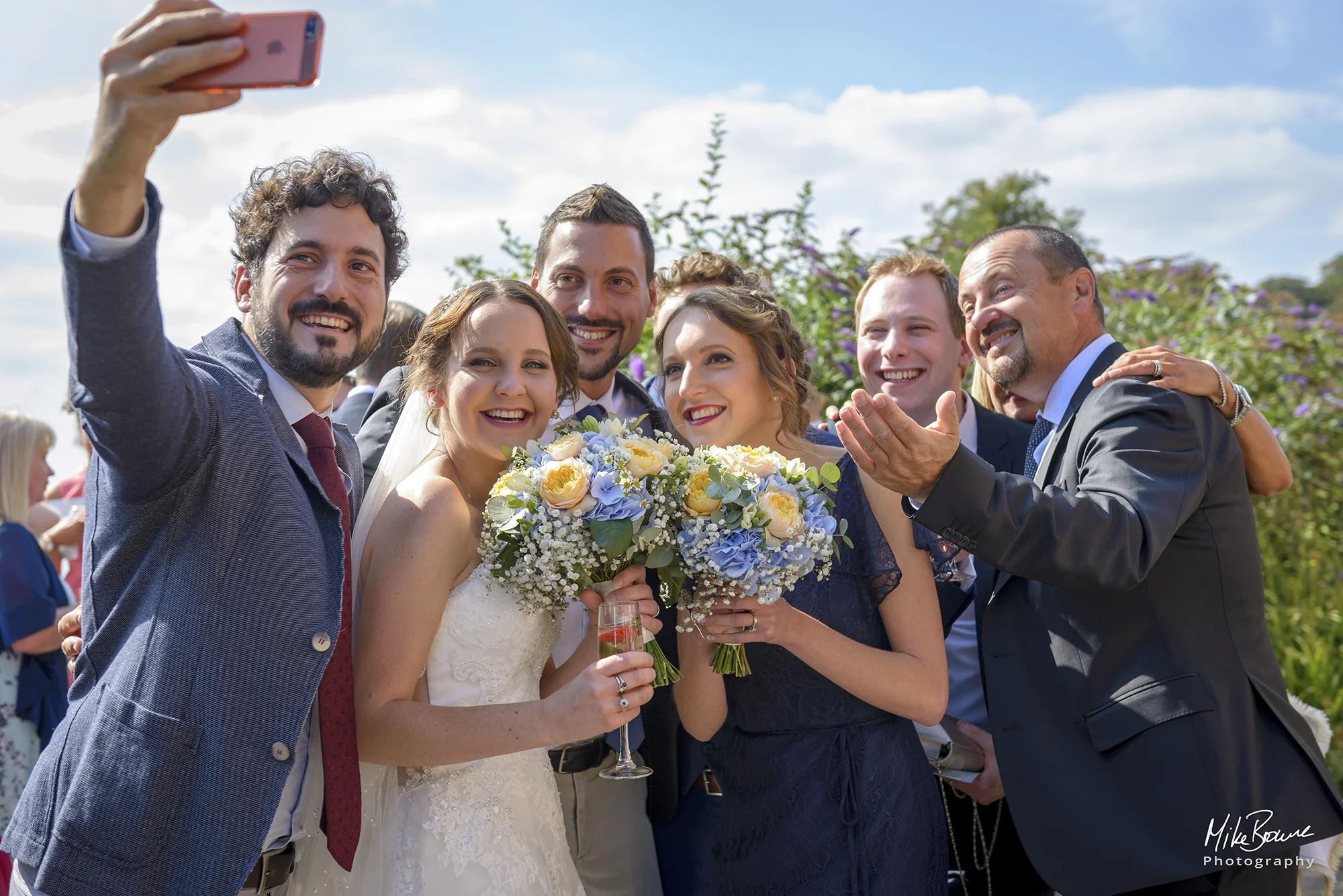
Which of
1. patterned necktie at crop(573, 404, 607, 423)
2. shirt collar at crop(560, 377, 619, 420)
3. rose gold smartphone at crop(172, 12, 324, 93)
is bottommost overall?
patterned necktie at crop(573, 404, 607, 423)

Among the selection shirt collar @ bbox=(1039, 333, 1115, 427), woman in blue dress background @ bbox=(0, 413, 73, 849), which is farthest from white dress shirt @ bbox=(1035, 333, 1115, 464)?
woman in blue dress background @ bbox=(0, 413, 73, 849)

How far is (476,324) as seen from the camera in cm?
358

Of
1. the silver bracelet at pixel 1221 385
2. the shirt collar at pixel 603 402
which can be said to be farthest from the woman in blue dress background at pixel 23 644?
the silver bracelet at pixel 1221 385

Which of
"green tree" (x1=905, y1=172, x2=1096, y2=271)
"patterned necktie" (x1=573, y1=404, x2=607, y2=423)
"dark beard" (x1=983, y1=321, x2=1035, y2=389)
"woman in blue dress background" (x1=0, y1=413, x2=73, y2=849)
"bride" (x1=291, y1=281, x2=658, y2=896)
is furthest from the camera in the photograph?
"green tree" (x1=905, y1=172, x2=1096, y2=271)

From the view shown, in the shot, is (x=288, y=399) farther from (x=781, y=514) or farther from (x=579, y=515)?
(x=781, y=514)

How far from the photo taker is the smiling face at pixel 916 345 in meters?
5.43

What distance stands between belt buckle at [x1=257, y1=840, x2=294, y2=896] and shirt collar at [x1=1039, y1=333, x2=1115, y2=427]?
3150 millimetres

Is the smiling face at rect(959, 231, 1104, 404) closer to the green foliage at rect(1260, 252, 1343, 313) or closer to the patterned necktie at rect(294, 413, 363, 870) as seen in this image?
the patterned necktie at rect(294, 413, 363, 870)

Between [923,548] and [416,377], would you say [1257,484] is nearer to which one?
[923,548]

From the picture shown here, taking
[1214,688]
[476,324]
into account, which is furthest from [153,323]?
[1214,688]

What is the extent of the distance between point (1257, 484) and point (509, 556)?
9.42 feet

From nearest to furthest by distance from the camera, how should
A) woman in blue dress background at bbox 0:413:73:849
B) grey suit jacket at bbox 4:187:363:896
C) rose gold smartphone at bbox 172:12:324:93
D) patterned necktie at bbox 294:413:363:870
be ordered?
rose gold smartphone at bbox 172:12:324:93
grey suit jacket at bbox 4:187:363:896
patterned necktie at bbox 294:413:363:870
woman in blue dress background at bbox 0:413:73:849

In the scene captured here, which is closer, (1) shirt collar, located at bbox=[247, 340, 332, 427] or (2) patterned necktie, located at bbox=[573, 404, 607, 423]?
(1) shirt collar, located at bbox=[247, 340, 332, 427]

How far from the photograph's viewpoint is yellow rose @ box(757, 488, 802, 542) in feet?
10.1
